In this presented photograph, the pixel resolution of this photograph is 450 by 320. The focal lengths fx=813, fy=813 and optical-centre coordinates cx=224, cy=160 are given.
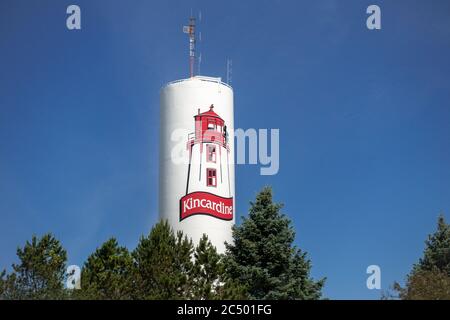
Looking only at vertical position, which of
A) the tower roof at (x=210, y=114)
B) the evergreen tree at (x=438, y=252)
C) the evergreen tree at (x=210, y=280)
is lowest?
the evergreen tree at (x=210, y=280)

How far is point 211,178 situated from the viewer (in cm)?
6166

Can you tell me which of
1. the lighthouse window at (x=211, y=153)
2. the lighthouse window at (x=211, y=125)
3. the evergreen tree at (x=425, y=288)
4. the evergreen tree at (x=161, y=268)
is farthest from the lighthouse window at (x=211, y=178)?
the evergreen tree at (x=425, y=288)

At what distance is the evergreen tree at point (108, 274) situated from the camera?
49594 mm

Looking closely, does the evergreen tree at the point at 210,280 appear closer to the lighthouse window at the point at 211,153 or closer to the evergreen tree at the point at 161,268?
the evergreen tree at the point at 161,268

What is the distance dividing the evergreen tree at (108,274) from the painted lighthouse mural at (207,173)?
28.4ft

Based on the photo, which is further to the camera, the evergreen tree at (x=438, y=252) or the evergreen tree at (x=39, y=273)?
the evergreen tree at (x=438, y=252)

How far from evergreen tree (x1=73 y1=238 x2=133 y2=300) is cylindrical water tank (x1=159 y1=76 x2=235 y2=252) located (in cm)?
839

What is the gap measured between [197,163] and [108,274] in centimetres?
1335
